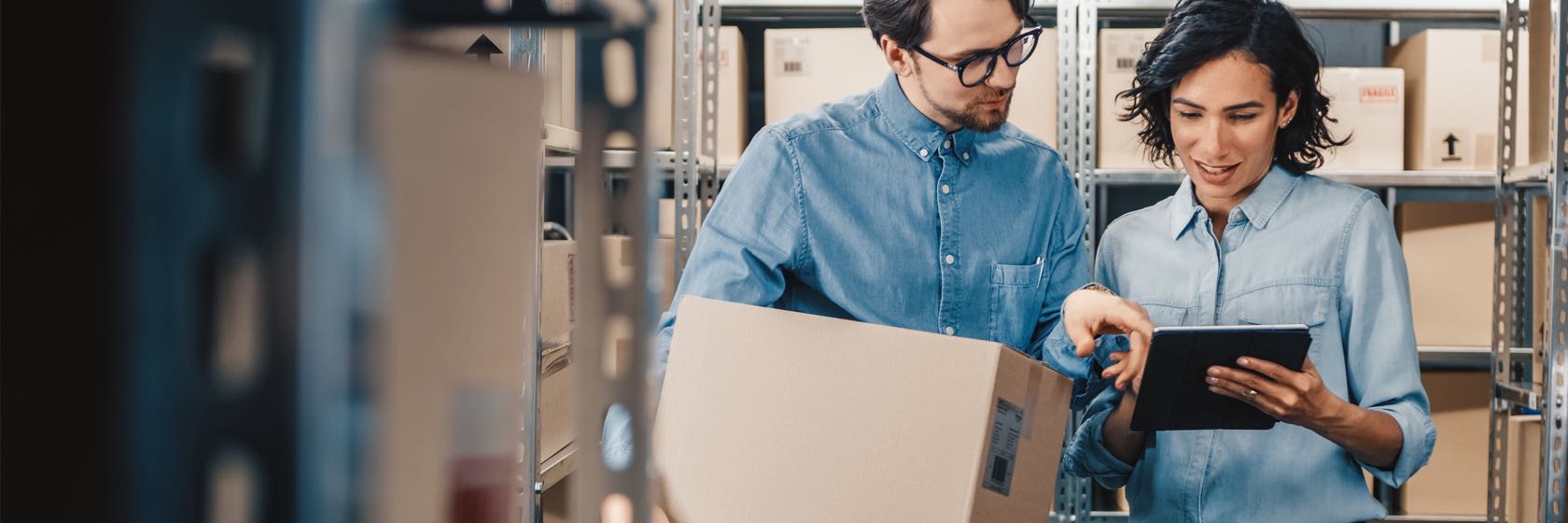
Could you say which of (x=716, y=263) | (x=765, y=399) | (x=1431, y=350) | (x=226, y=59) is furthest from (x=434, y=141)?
(x=1431, y=350)

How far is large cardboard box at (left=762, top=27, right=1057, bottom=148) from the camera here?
84.4 inches

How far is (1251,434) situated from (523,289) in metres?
1.33

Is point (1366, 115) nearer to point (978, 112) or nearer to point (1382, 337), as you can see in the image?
point (1382, 337)

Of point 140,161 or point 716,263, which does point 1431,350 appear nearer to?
point 716,263

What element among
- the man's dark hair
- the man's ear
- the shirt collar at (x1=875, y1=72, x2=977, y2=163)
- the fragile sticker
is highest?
the fragile sticker

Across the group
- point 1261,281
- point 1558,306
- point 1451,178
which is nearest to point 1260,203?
point 1261,281

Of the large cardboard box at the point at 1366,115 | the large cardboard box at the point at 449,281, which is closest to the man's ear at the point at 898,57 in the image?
the large cardboard box at the point at 449,281

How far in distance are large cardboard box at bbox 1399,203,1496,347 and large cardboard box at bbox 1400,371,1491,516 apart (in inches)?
4.1

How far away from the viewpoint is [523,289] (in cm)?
25

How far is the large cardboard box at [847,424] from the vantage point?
81 cm

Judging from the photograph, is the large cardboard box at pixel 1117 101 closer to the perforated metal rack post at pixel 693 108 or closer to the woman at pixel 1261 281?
the woman at pixel 1261 281

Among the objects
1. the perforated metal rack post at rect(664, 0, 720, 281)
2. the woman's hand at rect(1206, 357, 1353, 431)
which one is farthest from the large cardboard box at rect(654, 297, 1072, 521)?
the perforated metal rack post at rect(664, 0, 720, 281)

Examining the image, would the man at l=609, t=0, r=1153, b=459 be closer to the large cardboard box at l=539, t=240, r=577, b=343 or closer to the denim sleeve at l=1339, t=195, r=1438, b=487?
the denim sleeve at l=1339, t=195, r=1438, b=487

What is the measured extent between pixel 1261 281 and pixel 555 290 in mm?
1157
